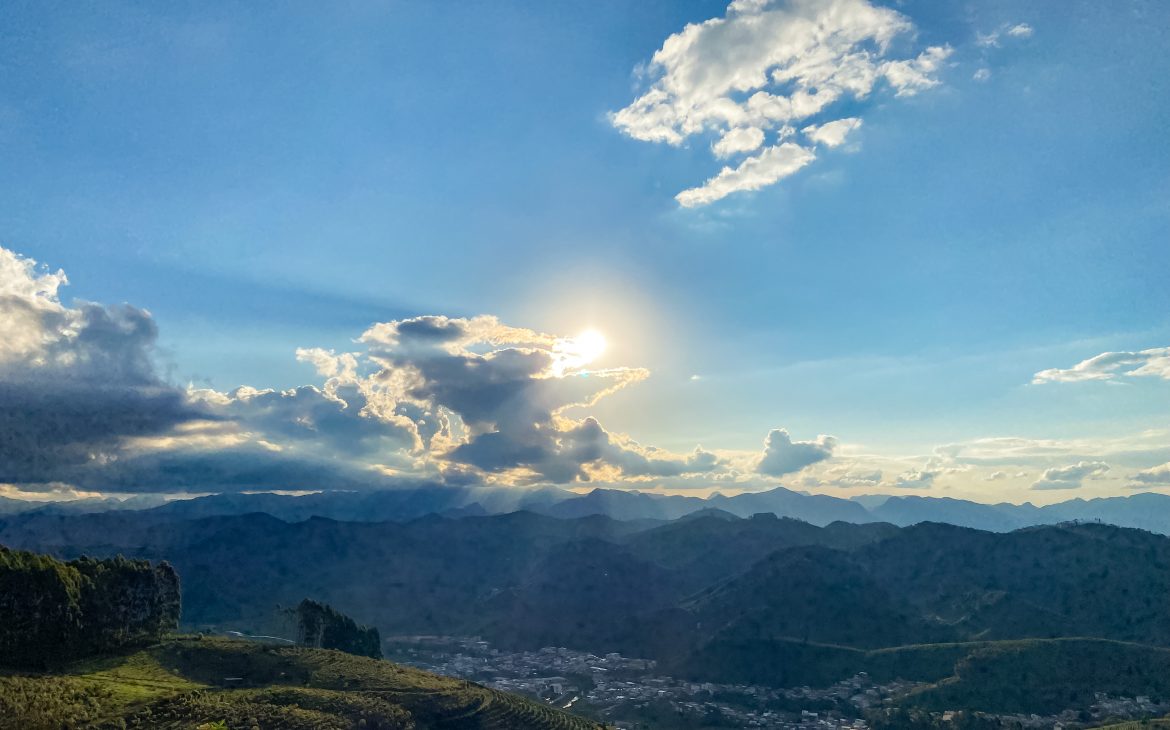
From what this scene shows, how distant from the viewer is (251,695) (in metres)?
119

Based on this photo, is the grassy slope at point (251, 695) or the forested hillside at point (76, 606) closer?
the grassy slope at point (251, 695)

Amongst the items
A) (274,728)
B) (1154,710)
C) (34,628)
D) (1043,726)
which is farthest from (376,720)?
(1154,710)

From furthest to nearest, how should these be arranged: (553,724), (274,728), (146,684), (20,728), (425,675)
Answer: (425,675) → (553,724) → (146,684) → (274,728) → (20,728)

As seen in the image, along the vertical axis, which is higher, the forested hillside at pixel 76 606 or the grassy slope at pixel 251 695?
the forested hillside at pixel 76 606

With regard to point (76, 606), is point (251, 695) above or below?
below

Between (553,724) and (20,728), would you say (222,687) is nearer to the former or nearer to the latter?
(20,728)

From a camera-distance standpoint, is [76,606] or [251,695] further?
[76,606]

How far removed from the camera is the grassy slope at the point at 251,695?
319 feet

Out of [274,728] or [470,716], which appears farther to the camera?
[470,716]

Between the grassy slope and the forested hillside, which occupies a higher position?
the forested hillside

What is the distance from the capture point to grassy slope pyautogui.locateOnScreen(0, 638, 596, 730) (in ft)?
319

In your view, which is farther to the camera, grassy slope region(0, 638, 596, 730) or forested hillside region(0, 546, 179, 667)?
forested hillside region(0, 546, 179, 667)

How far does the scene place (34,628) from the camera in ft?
418

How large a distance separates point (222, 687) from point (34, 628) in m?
35.8
